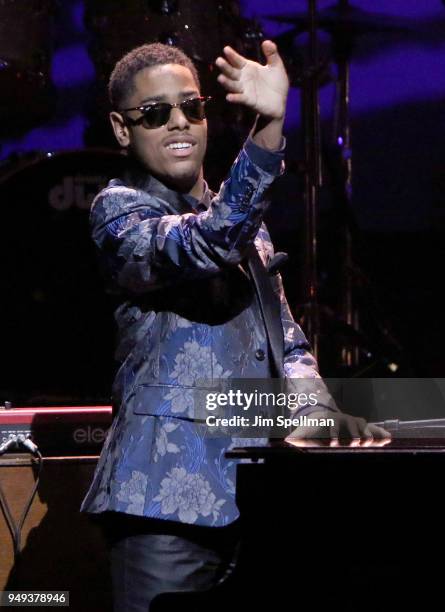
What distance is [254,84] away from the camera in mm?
1885

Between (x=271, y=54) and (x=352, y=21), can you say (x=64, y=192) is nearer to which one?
(x=352, y=21)

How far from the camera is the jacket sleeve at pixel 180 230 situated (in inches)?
75.5

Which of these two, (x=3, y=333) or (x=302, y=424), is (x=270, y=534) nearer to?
(x=302, y=424)

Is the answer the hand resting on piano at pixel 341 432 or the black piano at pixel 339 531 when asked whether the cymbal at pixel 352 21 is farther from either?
the black piano at pixel 339 531

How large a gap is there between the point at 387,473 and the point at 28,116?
11.3 feet

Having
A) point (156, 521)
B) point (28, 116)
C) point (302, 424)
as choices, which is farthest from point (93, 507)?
point (28, 116)

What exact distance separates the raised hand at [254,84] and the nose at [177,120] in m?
0.35

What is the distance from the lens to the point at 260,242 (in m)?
2.39

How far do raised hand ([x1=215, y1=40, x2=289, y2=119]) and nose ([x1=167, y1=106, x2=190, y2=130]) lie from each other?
0.35 metres

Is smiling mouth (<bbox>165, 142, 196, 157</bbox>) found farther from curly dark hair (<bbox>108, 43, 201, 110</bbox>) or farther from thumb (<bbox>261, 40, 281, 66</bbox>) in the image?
thumb (<bbox>261, 40, 281, 66</bbox>)

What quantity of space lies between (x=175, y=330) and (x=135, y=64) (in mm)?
A: 618

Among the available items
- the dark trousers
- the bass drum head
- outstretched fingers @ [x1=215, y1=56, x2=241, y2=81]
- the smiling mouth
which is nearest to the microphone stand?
the bass drum head

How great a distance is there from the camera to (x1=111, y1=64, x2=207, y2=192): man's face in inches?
88.7

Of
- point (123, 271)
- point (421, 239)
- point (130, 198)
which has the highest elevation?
point (421, 239)
